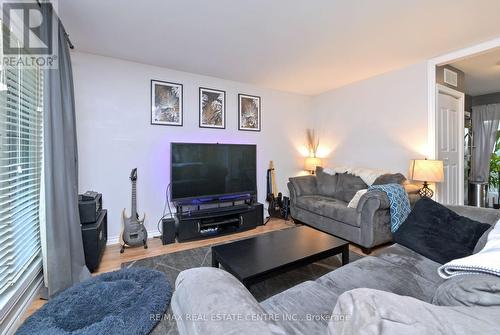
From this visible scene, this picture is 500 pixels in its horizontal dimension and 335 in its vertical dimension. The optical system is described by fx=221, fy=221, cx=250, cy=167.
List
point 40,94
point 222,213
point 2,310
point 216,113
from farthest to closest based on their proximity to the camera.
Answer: point 216,113, point 222,213, point 40,94, point 2,310

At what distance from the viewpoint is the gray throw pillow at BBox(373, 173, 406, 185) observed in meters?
2.79

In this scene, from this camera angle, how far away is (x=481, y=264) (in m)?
0.84

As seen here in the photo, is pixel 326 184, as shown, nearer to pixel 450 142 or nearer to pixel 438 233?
pixel 450 142

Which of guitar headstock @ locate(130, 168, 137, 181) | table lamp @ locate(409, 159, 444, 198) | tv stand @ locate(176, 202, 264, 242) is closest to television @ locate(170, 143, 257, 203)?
tv stand @ locate(176, 202, 264, 242)

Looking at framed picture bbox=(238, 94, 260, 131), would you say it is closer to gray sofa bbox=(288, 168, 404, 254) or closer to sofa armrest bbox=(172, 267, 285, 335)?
gray sofa bbox=(288, 168, 404, 254)

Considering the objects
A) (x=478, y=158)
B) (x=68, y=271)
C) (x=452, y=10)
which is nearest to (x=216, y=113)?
(x=68, y=271)

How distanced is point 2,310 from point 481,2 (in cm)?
405

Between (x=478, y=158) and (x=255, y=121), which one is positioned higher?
(x=255, y=121)

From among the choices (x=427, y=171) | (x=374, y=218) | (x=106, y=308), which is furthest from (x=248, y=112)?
(x=106, y=308)

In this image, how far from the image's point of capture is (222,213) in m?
3.07

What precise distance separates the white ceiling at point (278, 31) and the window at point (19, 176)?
0.79 metres

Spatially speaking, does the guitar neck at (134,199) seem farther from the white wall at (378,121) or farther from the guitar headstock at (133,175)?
the white wall at (378,121)

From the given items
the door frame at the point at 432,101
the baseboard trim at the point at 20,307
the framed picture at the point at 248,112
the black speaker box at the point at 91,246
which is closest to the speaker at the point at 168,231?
the black speaker box at the point at 91,246

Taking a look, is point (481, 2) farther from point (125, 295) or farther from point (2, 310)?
point (2, 310)
